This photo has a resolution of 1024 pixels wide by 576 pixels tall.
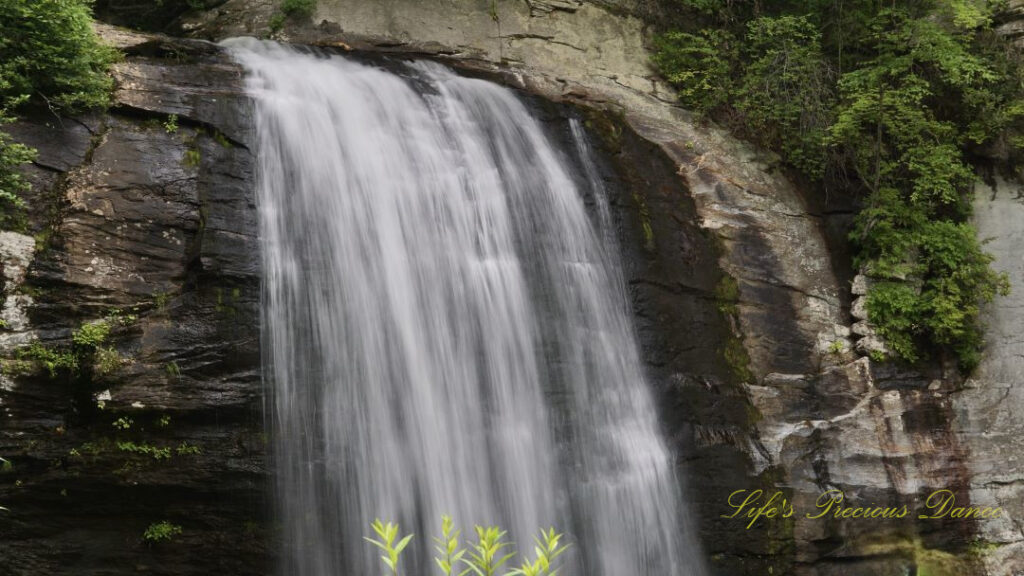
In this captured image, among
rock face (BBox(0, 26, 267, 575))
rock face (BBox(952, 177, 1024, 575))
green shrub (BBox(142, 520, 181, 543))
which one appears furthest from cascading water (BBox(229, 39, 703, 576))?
rock face (BBox(952, 177, 1024, 575))

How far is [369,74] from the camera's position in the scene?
870 centimetres

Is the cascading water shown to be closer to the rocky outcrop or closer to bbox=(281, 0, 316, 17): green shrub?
the rocky outcrop

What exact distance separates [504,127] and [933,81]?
5483 mm

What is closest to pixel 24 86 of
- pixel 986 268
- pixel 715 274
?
pixel 715 274

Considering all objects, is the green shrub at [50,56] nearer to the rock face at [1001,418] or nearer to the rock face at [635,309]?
the rock face at [635,309]

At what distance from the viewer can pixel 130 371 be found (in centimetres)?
550

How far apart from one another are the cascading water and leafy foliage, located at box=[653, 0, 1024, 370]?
10.4 feet

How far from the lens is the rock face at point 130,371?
5.31 meters

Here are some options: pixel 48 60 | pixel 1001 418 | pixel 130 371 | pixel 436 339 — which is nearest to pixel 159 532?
pixel 130 371

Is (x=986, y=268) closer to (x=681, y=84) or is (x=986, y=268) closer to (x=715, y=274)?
(x=715, y=274)

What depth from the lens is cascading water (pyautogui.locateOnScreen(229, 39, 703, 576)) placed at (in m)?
6.12

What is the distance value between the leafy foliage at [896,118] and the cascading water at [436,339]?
3163 mm

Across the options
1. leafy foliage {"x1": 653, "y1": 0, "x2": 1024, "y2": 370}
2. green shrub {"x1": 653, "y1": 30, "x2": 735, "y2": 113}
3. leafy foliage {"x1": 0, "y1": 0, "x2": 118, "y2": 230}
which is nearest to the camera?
leafy foliage {"x1": 0, "y1": 0, "x2": 118, "y2": 230}

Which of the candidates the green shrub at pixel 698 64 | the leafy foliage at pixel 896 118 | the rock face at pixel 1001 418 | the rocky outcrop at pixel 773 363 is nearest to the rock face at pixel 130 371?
the rocky outcrop at pixel 773 363
